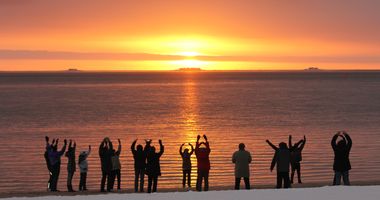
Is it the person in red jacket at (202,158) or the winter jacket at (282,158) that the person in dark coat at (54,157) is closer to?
the person in red jacket at (202,158)

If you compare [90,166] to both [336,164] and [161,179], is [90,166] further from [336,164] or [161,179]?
[336,164]

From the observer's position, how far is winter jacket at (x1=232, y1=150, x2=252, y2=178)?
2027 centimetres

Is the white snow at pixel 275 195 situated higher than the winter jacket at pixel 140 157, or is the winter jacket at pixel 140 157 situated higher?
the winter jacket at pixel 140 157

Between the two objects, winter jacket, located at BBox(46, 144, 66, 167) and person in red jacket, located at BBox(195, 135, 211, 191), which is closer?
person in red jacket, located at BBox(195, 135, 211, 191)

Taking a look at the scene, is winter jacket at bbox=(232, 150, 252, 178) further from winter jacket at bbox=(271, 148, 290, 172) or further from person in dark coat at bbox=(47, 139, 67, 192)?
person in dark coat at bbox=(47, 139, 67, 192)

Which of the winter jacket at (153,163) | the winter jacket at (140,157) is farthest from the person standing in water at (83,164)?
the winter jacket at (153,163)

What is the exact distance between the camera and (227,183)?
94.8ft

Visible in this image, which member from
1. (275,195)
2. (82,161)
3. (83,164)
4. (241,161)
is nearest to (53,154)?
(82,161)

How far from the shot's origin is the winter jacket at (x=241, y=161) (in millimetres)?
20266

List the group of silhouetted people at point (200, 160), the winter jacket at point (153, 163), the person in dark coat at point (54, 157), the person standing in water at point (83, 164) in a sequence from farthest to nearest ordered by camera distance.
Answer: the person standing in water at point (83, 164)
the person in dark coat at point (54, 157)
the group of silhouetted people at point (200, 160)
the winter jacket at point (153, 163)

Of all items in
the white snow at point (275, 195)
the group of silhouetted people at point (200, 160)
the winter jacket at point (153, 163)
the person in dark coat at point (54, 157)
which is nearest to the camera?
the white snow at point (275, 195)

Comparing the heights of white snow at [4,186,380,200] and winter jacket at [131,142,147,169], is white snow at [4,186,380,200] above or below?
below

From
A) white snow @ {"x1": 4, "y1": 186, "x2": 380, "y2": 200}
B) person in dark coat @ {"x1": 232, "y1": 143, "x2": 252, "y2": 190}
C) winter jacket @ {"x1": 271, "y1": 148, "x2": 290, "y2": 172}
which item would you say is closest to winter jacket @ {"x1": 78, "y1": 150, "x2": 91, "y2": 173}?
white snow @ {"x1": 4, "y1": 186, "x2": 380, "y2": 200}

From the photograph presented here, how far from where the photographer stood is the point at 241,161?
2038cm
